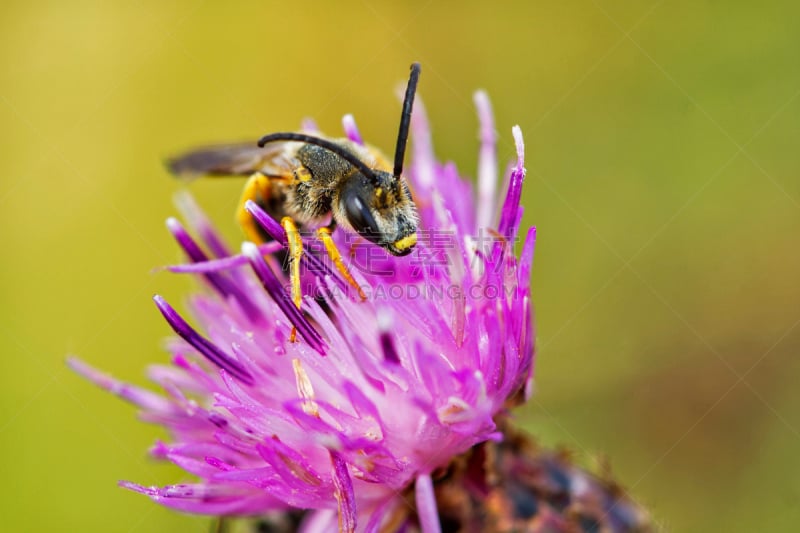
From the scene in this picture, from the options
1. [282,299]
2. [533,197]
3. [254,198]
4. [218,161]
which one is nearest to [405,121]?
[282,299]

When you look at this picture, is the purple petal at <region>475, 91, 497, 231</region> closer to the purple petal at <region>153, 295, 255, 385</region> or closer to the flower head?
the flower head

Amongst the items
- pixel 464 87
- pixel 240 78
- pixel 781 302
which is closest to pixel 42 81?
pixel 240 78

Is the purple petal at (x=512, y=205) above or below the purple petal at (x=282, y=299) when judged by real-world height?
above

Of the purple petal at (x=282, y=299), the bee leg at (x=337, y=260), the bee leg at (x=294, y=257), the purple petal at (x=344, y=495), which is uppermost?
the bee leg at (x=337, y=260)

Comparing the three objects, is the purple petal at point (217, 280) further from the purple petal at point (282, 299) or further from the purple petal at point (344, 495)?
the purple petal at point (344, 495)

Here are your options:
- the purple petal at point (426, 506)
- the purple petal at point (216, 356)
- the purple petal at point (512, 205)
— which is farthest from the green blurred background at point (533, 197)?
the purple petal at point (216, 356)

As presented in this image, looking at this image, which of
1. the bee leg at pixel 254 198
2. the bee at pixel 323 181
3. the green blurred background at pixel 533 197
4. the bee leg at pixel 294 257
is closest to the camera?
the bee at pixel 323 181

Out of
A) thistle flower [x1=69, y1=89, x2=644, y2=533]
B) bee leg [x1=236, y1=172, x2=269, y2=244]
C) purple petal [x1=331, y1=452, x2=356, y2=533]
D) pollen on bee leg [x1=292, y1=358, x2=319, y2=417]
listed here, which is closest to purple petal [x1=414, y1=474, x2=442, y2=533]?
thistle flower [x1=69, y1=89, x2=644, y2=533]

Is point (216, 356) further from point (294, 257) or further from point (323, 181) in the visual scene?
point (323, 181)
